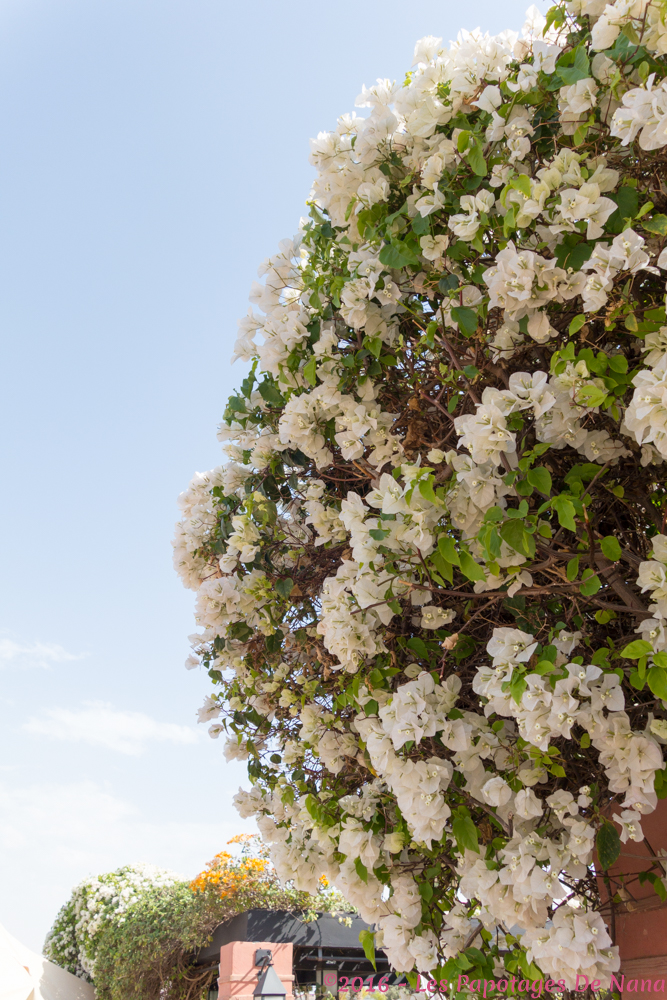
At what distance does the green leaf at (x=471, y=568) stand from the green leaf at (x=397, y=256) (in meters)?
0.60

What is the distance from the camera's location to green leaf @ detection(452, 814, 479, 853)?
4.05ft

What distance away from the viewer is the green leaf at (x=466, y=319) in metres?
1.24

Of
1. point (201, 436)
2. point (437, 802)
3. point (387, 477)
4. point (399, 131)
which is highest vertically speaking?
point (399, 131)

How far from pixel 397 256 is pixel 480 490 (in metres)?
0.51

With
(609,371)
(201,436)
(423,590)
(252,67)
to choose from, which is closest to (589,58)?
(609,371)

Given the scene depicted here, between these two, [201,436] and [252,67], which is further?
[252,67]

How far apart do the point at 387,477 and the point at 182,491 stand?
105 cm

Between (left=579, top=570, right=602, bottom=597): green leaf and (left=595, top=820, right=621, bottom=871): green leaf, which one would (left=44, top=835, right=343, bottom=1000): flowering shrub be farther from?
(left=579, top=570, right=602, bottom=597): green leaf

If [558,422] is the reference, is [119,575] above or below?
above

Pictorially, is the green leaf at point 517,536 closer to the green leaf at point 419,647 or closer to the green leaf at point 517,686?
the green leaf at point 517,686

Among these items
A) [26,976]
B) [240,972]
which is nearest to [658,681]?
[240,972]

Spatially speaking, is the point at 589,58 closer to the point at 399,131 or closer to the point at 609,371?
the point at 399,131

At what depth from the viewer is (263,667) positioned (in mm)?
1916

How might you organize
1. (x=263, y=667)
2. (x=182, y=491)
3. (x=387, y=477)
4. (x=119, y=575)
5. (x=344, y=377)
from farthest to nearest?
(x=119, y=575), (x=182, y=491), (x=263, y=667), (x=344, y=377), (x=387, y=477)
